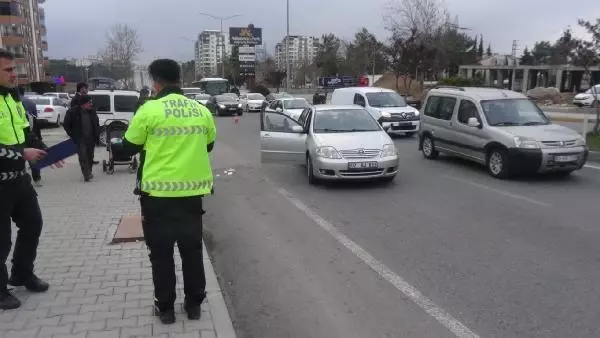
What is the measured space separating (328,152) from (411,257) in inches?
159

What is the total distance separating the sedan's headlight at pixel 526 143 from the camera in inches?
383

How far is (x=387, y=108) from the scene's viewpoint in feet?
61.6

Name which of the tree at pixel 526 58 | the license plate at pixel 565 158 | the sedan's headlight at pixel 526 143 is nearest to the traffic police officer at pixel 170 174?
the sedan's headlight at pixel 526 143

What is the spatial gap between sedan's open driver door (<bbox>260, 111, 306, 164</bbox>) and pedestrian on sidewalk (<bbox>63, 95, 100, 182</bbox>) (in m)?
3.47

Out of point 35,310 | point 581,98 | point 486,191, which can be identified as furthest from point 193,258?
point 581,98

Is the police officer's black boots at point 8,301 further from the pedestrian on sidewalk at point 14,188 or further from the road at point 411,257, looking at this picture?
the road at point 411,257

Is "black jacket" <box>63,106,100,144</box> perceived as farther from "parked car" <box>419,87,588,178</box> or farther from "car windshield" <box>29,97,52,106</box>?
"car windshield" <box>29,97,52,106</box>

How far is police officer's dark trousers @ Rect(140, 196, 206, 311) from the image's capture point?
151 inches

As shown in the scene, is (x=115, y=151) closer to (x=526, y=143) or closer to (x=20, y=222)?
(x=20, y=222)

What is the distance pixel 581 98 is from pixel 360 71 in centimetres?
3729

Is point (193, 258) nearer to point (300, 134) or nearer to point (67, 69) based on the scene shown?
point (300, 134)

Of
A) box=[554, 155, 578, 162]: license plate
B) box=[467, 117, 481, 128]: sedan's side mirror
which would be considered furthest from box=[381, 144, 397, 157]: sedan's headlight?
box=[554, 155, 578, 162]: license plate

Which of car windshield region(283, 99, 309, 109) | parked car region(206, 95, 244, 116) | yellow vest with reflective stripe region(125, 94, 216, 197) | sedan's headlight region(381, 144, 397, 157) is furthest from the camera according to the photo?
parked car region(206, 95, 244, 116)

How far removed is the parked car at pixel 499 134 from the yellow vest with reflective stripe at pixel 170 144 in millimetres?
7631
